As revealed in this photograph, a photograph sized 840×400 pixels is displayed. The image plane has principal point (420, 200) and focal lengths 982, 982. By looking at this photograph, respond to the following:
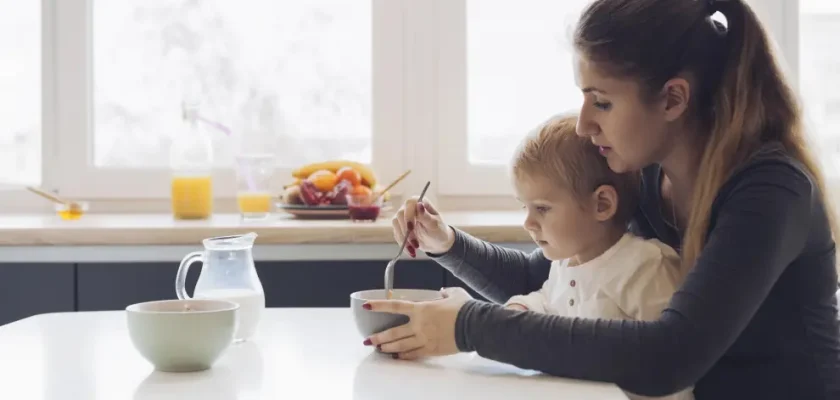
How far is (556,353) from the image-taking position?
3.43 feet

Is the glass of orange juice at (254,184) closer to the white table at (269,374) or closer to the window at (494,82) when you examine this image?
the window at (494,82)

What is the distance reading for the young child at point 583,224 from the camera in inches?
48.7

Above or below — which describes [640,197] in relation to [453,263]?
above

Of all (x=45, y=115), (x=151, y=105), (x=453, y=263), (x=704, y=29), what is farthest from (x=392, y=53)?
(x=704, y=29)

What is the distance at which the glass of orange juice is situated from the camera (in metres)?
2.39

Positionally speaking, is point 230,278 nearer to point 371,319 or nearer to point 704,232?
point 371,319

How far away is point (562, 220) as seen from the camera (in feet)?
4.30

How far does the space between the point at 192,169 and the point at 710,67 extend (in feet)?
5.22

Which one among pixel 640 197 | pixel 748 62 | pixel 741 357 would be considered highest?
pixel 748 62

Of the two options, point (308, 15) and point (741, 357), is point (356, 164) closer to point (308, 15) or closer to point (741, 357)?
point (308, 15)

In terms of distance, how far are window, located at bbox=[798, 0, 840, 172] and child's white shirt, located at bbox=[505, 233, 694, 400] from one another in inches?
A: 67.4

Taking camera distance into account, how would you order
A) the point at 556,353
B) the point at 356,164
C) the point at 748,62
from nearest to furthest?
the point at 556,353 → the point at 748,62 → the point at 356,164

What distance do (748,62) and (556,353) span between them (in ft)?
1.53

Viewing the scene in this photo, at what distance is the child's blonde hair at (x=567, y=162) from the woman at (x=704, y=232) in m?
0.04
